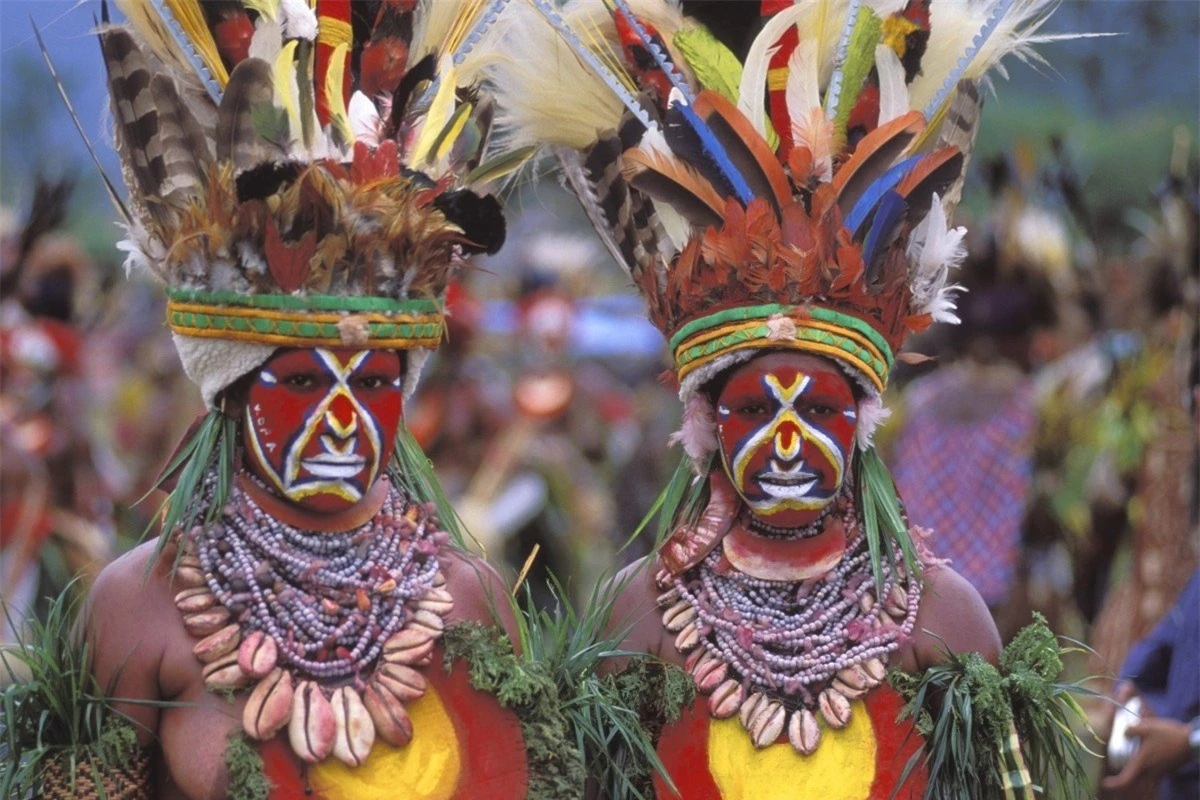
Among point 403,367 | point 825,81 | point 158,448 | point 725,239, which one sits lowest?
point 158,448

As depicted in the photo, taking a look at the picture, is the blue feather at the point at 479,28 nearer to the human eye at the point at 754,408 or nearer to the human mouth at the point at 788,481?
the human eye at the point at 754,408

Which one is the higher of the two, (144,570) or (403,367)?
(403,367)

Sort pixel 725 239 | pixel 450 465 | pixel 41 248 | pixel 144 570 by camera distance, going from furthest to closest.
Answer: pixel 450 465, pixel 41 248, pixel 725 239, pixel 144 570

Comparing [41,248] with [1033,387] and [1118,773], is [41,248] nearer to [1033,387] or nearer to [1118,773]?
[1033,387]

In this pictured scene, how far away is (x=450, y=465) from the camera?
10.1m

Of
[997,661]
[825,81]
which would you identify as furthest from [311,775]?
[825,81]

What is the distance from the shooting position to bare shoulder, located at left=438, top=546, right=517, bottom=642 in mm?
4270

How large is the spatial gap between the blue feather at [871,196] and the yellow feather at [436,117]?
0.91 m

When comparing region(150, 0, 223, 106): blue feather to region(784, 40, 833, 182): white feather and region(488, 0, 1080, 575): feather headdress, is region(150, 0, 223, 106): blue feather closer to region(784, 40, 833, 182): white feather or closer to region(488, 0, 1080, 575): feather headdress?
region(488, 0, 1080, 575): feather headdress

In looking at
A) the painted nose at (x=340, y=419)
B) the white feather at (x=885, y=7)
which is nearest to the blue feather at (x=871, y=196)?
the white feather at (x=885, y=7)

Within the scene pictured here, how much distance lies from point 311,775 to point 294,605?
34 centimetres

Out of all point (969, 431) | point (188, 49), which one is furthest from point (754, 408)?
point (969, 431)

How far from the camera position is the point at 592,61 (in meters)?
4.69

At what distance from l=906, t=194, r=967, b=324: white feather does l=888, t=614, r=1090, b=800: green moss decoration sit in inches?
29.9
